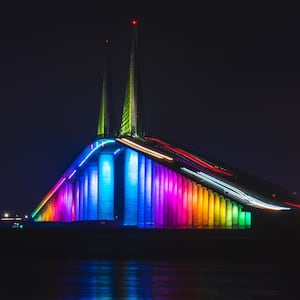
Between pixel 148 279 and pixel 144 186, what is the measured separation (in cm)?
3716

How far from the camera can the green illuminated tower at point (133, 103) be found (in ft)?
202

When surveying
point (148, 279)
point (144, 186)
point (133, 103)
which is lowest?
point (148, 279)

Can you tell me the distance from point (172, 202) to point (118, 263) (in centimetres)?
2879

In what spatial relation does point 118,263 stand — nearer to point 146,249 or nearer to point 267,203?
point 146,249

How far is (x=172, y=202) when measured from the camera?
2141 inches

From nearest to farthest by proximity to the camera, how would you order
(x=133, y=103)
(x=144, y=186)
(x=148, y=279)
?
1. (x=148, y=279)
2. (x=144, y=186)
3. (x=133, y=103)

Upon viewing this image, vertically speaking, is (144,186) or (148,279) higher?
(144,186)

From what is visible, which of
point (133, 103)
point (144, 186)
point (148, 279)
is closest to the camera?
point (148, 279)

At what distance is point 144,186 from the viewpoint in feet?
189

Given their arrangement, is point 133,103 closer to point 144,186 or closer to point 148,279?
point 144,186

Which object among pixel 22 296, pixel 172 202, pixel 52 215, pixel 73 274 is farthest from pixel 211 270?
pixel 52 215

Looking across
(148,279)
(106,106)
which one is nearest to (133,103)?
(106,106)

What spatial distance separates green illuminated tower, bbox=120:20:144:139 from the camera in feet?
202

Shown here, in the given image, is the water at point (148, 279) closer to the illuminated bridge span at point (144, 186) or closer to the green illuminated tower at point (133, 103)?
the illuminated bridge span at point (144, 186)
